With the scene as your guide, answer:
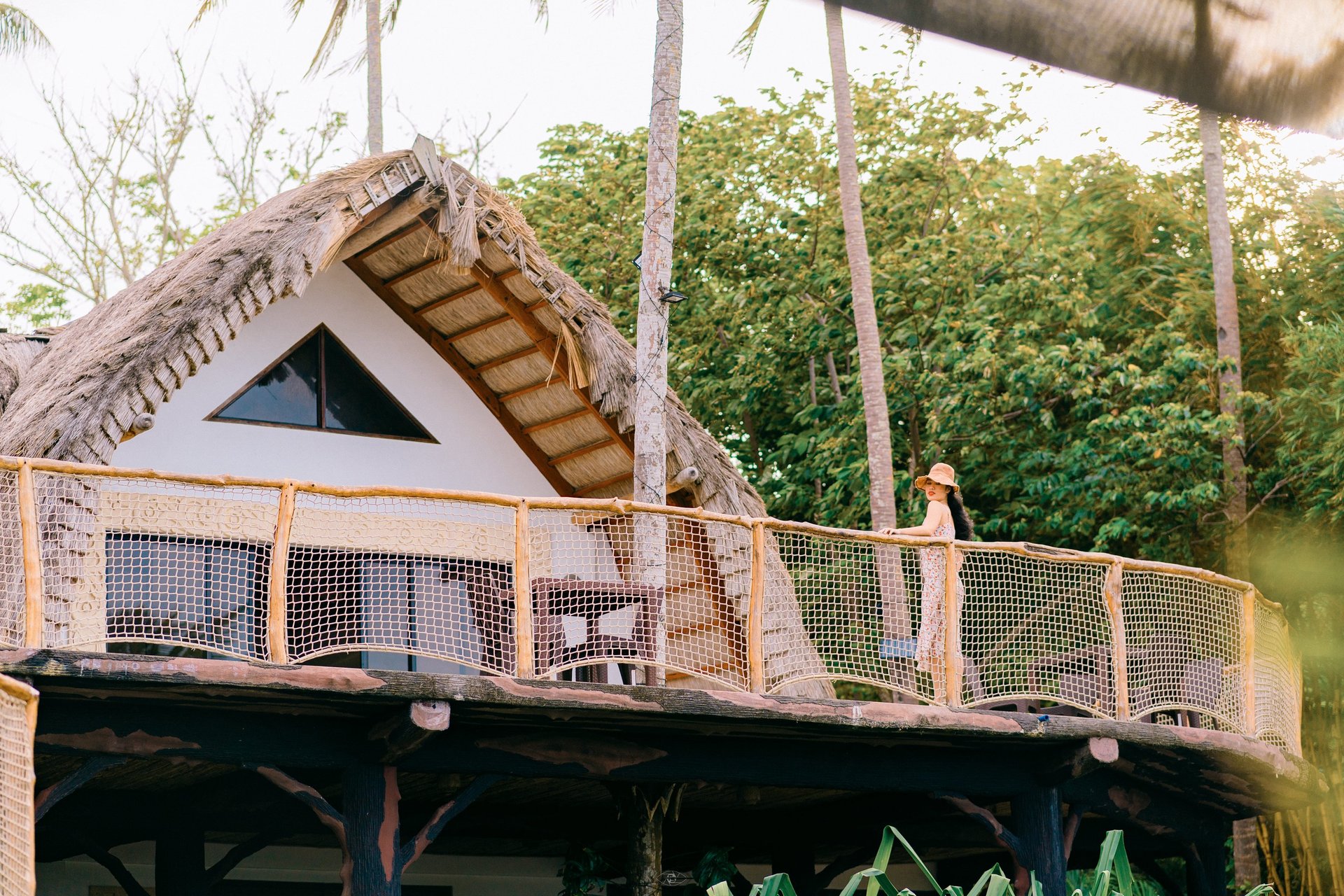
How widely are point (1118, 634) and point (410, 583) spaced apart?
4.42m

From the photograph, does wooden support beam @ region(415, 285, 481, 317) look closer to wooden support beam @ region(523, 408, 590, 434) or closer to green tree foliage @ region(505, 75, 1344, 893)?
wooden support beam @ region(523, 408, 590, 434)

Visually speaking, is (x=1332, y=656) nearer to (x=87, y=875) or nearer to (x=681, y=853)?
(x=681, y=853)

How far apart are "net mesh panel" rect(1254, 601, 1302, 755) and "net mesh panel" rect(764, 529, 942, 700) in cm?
273

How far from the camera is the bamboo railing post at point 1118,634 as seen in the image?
945cm

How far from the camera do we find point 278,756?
819 cm

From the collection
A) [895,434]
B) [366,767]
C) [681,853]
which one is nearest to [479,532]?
[366,767]

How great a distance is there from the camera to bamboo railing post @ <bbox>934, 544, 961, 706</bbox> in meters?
9.02

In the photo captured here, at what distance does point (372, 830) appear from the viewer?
828 centimetres

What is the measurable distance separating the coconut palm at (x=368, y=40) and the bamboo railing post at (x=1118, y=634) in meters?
13.6

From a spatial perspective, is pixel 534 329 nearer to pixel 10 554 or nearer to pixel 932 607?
pixel 932 607

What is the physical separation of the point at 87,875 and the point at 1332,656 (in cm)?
1281

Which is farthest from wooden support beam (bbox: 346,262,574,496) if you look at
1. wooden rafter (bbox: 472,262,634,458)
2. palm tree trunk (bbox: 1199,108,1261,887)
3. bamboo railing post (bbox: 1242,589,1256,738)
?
palm tree trunk (bbox: 1199,108,1261,887)

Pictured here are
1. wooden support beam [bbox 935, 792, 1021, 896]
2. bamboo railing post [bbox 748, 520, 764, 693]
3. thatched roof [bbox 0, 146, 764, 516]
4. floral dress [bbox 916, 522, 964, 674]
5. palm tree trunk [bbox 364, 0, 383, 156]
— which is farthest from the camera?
palm tree trunk [bbox 364, 0, 383, 156]

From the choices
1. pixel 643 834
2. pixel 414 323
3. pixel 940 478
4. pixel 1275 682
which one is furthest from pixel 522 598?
pixel 1275 682
